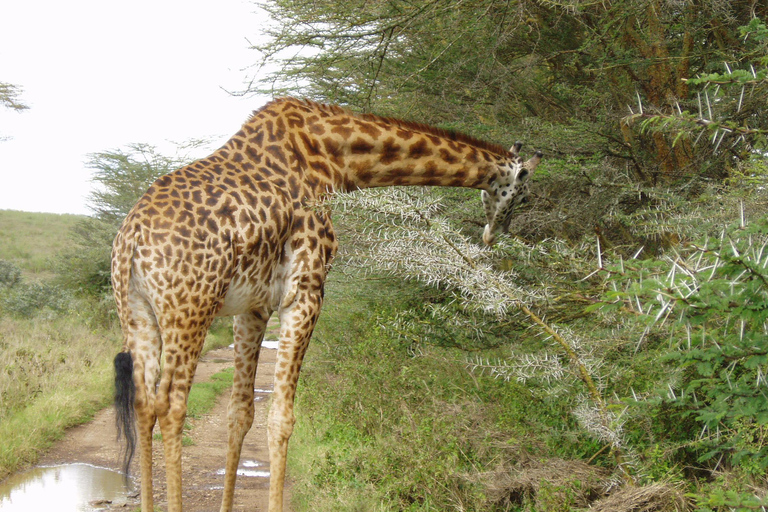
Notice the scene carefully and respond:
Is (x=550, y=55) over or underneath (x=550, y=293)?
over

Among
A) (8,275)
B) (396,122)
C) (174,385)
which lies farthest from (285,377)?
(8,275)

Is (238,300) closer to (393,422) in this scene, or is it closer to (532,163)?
(393,422)

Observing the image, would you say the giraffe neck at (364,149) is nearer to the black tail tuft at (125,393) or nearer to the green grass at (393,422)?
the green grass at (393,422)

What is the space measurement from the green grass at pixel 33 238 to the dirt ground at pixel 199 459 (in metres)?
18.8

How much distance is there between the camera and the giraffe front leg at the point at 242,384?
5.31 metres

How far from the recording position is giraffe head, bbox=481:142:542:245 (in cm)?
576

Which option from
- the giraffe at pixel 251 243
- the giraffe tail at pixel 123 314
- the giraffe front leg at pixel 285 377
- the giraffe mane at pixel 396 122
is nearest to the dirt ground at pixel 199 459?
the giraffe at pixel 251 243

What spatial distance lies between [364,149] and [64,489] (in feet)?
12.9

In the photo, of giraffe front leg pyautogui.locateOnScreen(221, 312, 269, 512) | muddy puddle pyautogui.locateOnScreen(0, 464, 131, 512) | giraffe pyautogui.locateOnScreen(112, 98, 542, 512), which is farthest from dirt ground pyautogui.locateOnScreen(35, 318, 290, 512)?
giraffe pyautogui.locateOnScreen(112, 98, 542, 512)

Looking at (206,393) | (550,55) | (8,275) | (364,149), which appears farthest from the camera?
(8,275)

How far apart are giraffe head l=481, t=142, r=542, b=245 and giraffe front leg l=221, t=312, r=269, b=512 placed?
207 cm

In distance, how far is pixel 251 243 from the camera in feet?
14.8

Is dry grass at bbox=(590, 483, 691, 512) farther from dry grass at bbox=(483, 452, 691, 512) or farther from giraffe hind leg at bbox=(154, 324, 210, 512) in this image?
giraffe hind leg at bbox=(154, 324, 210, 512)

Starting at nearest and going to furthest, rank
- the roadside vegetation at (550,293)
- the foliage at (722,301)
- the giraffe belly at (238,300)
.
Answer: the foliage at (722,301), the roadside vegetation at (550,293), the giraffe belly at (238,300)
